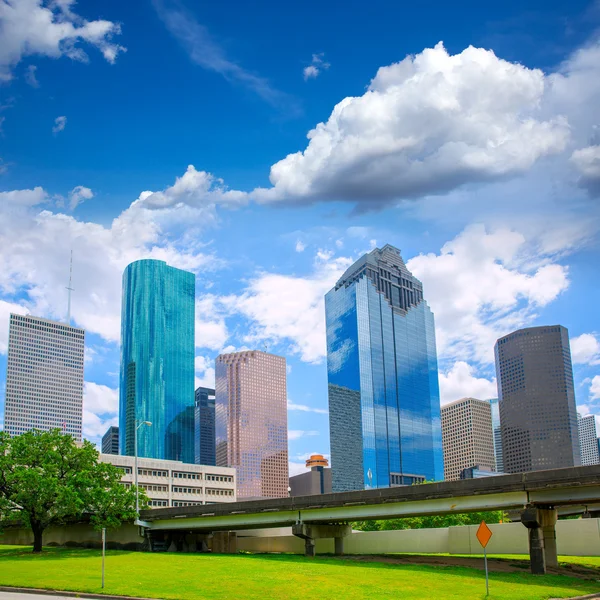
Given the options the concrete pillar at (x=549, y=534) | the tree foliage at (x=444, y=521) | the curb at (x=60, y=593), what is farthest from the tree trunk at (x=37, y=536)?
the tree foliage at (x=444, y=521)

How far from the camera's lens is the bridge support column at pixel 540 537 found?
170 feet

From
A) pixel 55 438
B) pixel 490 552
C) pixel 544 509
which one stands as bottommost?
pixel 490 552

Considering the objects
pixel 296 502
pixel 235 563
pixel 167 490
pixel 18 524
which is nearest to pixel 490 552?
pixel 296 502

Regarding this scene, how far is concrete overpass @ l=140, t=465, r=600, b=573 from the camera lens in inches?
2042

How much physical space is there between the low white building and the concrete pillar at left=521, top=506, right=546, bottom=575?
352 ft

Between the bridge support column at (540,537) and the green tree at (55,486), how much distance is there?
134 ft

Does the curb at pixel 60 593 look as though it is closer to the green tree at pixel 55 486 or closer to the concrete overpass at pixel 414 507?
the concrete overpass at pixel 414 507

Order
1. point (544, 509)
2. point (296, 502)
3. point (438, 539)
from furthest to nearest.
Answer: point (438, 539)
point (296, 502)
point (544, 509)

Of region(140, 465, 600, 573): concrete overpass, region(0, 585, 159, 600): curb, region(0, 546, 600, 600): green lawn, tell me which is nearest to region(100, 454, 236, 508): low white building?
region(140, 465, 600, 573): concrete overpass

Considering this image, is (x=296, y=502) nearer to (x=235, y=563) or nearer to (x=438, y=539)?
(x=235, y=563)

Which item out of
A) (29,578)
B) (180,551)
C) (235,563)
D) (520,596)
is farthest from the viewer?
(180,551)

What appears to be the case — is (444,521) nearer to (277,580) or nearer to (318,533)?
(318,533)

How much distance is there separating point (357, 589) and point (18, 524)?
61.2 meters

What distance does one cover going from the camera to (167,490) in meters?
155
